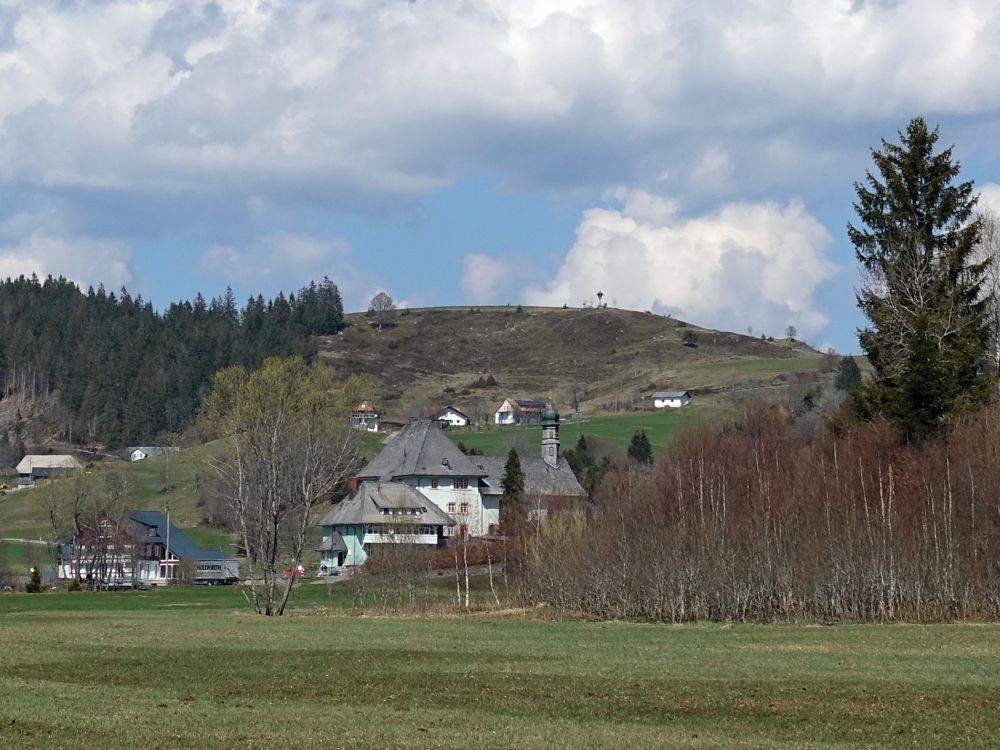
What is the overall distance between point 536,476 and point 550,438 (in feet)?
28.5

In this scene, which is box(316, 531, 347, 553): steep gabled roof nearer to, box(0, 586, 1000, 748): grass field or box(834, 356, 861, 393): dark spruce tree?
box(834, 356, 861, 393): dark spruce tree

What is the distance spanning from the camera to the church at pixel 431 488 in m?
108

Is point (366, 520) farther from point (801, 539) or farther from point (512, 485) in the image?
point (801, 539)

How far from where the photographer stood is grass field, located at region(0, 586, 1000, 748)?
18.3 metres

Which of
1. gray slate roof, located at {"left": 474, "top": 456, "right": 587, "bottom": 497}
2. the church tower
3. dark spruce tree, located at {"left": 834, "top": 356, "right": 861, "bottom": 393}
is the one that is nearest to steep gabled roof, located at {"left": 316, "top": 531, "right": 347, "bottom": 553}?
gray slate roof, located at {"left": 474, "top": 456, "right": 587, "bottom": 497}

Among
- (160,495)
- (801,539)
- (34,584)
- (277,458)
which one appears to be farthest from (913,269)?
(160,495)

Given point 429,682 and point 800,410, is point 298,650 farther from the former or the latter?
point 800,410

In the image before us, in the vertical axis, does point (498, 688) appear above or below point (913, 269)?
below

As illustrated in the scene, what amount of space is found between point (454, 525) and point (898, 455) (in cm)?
6317

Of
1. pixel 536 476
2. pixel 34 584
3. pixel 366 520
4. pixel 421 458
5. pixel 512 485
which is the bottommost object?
pixel 34 584

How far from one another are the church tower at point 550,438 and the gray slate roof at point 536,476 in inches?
32.4

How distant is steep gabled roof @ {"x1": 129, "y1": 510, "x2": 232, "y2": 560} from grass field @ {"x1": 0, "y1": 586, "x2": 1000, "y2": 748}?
79125 millimetres

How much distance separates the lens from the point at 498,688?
24.2 metres

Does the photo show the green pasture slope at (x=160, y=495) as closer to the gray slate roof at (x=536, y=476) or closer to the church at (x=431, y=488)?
the church at (x=431, y=488)
